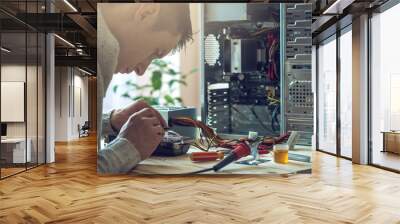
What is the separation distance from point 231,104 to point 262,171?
1.09 m

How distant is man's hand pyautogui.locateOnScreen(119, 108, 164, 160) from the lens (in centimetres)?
554

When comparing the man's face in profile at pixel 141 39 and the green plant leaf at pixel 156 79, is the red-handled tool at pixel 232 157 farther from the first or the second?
the man's face in profile at pixel 141 39

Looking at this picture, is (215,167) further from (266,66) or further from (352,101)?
(352,101)

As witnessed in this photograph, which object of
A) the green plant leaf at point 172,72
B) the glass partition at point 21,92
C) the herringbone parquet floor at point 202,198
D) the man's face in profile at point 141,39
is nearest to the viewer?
the herringbone parquet floor at point 202,198

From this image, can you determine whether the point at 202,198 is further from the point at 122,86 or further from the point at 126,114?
the point at 122,86

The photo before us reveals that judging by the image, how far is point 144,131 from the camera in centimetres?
557

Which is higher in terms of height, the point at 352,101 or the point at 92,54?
the point at 92,54

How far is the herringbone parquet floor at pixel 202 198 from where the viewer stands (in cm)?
351

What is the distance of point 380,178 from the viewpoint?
18.3 feet

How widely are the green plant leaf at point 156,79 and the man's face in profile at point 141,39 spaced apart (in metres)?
0.16

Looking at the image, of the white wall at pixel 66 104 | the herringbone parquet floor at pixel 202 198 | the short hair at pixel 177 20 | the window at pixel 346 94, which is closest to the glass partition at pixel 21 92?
the herringbone parquet floor at pixel 202 198

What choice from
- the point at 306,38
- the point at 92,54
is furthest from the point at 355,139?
the point at 92,54

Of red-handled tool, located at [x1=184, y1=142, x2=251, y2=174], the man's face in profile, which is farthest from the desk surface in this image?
the man's face in profile

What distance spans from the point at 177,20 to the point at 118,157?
2.20 metres
